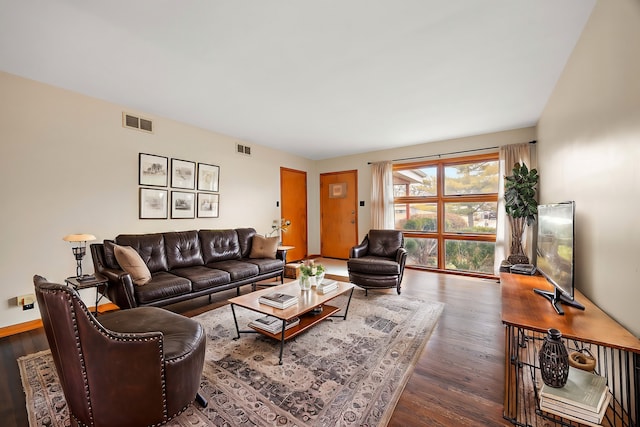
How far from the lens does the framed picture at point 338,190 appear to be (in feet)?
20.9

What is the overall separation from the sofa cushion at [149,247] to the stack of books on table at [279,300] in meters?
1.73

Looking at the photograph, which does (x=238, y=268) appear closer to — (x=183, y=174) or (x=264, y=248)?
(x=264, y=248)

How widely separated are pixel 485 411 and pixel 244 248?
364cm

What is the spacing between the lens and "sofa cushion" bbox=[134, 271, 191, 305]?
104 inches

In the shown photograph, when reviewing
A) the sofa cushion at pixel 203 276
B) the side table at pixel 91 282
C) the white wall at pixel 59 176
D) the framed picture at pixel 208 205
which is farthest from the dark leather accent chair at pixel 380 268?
the side table at pixel 91 282

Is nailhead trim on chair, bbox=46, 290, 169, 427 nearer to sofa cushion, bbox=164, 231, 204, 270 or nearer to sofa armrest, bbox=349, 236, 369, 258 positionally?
sofa cushion, bbox=164, 231, 204, 270

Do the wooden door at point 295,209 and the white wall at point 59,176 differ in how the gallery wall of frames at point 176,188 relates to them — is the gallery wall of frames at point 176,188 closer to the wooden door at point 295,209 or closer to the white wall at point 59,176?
the white wall at point 59,176

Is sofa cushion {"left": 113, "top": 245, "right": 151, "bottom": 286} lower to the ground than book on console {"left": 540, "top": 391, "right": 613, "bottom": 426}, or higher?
higher

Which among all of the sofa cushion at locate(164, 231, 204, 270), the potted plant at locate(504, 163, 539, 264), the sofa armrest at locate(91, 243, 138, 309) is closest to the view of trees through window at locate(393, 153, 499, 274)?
the potted plant at locate(504, 163, 539, 264)

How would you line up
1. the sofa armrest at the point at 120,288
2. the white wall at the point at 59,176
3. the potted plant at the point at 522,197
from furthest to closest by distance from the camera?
the potted plant at the point at 522,197 → the white wall at the point at 59,176 → the sofa armrest at the point at 120,288

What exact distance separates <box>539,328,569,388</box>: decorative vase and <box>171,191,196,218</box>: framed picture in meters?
4.38

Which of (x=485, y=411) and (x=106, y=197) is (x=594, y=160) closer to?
(x=485, y=411)

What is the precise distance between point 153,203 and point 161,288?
1550mm

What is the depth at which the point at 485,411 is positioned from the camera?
1.55 metres
